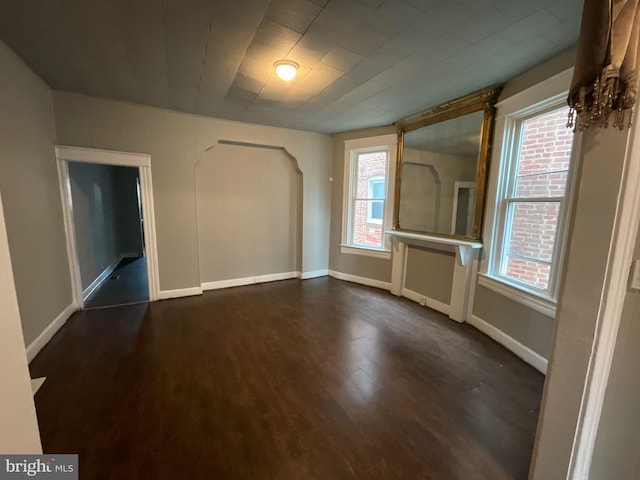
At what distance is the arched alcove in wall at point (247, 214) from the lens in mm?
4105

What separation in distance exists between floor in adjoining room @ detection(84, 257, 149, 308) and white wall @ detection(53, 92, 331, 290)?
0.58 metres

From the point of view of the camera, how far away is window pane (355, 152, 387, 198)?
4322 mm

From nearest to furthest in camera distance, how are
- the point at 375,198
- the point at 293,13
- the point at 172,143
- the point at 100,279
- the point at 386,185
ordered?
the point at 293,13, the point at 172,143, the point at 386,185, the point at 375,198, the point at 100,279

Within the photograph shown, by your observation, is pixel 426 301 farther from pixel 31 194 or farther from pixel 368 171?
Result: pixel 31 194

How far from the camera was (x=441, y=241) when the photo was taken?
3.31 metres

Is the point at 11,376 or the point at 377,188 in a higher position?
the point at 377,188

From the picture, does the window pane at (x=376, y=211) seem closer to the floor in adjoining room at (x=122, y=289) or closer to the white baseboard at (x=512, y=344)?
the white baseboard at (x=512, y=344)

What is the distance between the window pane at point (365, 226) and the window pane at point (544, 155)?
208 centimetres

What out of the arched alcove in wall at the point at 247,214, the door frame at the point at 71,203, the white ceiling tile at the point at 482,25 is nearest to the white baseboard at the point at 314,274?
the arched alcove in wall at the point at 247,214

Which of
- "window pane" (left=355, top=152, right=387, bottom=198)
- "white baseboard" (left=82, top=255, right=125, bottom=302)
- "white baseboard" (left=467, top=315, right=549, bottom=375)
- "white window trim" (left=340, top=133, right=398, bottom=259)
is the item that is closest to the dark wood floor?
"white baseboard" (left=467, top=315, right=549, bottom=375)

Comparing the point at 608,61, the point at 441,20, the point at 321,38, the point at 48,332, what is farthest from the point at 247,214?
the point at 608,61

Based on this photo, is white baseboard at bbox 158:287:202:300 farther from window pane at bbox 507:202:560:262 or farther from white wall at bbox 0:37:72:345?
window pane at bbox 507:202:560:262

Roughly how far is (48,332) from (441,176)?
469 cm

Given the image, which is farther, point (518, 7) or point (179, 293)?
point (179, 293)
